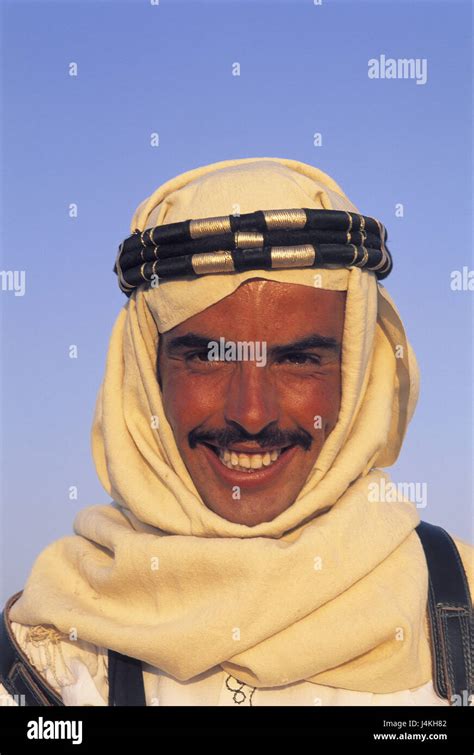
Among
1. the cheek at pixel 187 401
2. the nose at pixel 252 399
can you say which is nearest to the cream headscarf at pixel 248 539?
the cheek at pixel 187 401

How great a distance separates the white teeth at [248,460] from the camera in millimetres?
4352

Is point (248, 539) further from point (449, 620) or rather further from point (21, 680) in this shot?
point (21, 680)

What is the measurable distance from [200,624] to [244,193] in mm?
1840

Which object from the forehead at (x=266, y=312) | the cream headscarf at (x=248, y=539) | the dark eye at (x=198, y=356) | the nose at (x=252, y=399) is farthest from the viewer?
the dark eye at (x=198, y=356)

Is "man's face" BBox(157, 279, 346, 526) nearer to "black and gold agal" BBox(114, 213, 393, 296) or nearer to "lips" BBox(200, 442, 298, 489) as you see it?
"lips" BBox(200, 442, 298, 489)

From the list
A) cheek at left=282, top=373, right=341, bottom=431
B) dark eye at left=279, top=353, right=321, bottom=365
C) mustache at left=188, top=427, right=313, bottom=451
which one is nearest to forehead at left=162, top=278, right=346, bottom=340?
dark eye at left=279, top=353, right=321, bottom=365

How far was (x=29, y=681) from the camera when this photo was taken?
4340 mm

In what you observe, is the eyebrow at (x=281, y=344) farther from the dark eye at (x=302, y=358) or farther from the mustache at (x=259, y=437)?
the mustache at (x=259, y=437)

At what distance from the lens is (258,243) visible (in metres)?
4.33

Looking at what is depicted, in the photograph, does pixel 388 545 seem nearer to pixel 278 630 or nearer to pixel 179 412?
pixel 278 630

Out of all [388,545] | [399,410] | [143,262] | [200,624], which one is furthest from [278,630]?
[143,262]

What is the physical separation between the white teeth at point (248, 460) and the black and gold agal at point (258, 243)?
774mm

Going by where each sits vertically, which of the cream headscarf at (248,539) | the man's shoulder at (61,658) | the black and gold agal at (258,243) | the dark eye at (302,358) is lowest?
the man's shoulder at (61,658)

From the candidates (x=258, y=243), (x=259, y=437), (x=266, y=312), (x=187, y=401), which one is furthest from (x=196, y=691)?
(x=258, y=243)
